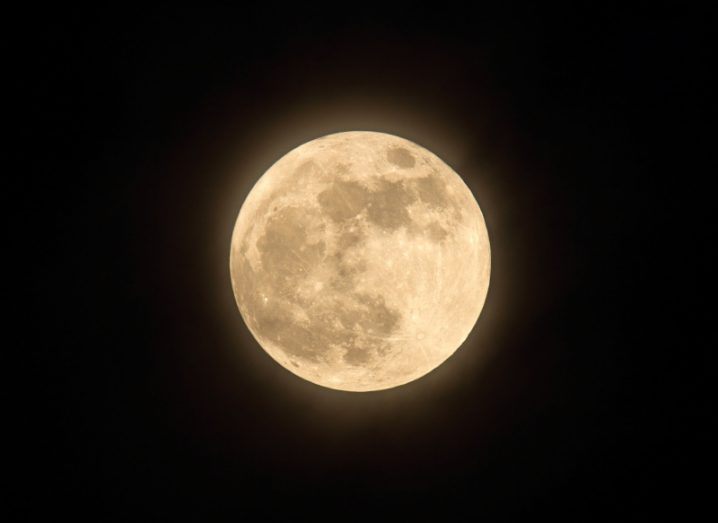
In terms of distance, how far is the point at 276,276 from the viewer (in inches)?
115

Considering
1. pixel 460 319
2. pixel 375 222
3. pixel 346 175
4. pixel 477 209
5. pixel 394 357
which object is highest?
pixel 477 209

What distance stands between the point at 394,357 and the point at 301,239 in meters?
0.84

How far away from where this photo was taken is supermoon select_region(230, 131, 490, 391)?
279cm

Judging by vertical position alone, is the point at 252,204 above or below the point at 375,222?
above

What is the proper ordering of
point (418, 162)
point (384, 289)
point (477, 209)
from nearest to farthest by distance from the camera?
point (384, 289)
point (418, 162)
point (477, 209)

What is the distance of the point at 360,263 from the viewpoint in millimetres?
2764

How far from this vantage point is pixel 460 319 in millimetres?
3061

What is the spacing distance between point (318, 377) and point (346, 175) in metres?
1.23

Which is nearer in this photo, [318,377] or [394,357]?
[394,357]

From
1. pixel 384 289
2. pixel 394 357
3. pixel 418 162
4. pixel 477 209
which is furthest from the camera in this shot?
pixel 477 209

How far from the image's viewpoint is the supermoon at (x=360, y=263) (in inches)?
110

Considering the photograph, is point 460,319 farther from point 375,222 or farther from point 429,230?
point 375,222

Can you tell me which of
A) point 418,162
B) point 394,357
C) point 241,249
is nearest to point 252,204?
point 241,249

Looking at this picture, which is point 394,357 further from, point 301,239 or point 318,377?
point 301,239
